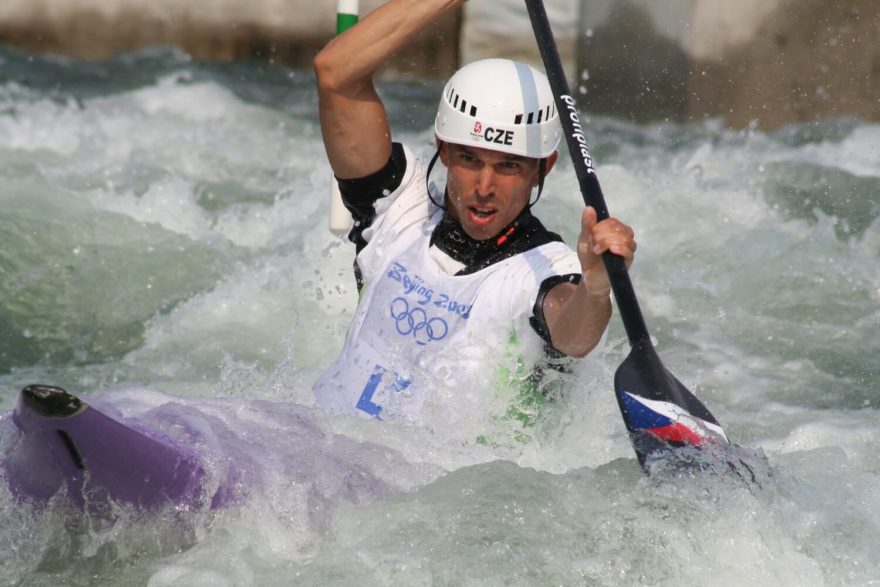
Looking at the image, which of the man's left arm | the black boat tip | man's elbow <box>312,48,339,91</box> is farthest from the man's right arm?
the black boat tip

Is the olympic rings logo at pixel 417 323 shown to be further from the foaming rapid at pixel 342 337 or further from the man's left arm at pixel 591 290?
the man's left arm at pixel 591 290

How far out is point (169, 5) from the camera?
8.87m

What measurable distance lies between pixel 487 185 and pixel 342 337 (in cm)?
233

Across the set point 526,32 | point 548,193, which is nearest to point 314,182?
point 548,193

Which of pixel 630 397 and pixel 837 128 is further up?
pixel 837 128

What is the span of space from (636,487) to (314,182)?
4317 millimetres

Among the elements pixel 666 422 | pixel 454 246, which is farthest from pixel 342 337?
pixel 666 422

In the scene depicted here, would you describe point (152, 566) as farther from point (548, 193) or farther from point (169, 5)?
point (169, 5)

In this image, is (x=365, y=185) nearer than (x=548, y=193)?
Yes

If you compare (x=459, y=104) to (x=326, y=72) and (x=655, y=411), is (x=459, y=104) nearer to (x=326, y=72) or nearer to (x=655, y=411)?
(x=326, y=72)

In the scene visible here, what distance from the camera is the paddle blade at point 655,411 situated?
3.34m

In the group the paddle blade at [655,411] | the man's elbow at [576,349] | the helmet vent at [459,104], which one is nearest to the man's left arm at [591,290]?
the man's elbow at [576,349]

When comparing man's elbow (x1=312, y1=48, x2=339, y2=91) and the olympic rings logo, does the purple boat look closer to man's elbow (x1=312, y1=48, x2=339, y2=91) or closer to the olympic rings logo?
the olympic rings logo

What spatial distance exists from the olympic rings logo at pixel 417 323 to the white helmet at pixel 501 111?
0.50 metres
